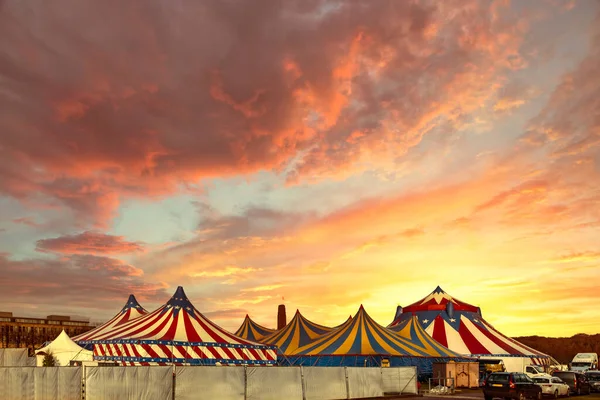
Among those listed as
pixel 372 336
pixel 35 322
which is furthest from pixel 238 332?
pixel 35 322

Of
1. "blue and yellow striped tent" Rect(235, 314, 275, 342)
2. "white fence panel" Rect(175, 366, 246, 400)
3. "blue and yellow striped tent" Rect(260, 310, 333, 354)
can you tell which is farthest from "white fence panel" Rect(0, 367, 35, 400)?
"blue and yellow striped tent" Rect(235, 314, 275, 342)

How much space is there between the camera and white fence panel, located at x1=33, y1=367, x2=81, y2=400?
23.3 meters

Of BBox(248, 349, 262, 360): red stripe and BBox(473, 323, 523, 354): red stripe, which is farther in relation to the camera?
BBox(473, 323, 523, 354): red stripe

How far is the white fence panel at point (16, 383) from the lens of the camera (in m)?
22.6

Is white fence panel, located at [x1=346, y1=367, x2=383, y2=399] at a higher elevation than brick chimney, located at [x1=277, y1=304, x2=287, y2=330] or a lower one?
lower

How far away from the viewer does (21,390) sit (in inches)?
901

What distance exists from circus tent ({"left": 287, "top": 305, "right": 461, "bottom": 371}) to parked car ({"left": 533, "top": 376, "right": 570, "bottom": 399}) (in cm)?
1292

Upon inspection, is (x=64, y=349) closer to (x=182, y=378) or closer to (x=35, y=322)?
(x=182, y=378)

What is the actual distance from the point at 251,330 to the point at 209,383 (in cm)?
4389

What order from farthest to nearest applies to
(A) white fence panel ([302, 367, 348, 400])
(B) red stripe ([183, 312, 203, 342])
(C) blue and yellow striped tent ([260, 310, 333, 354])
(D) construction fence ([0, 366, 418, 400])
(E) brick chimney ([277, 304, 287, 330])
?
(E) brick chimney ([277, 304, 287, 330])
(C) blue and yellow striped tent ([260, 310, 333, 354])
(B) red stripe ([183, 312, 203, 342])
(A) white fence panel ([302, 367, 348, 400])
(D) construction fence ([0, 366, 418, 400])

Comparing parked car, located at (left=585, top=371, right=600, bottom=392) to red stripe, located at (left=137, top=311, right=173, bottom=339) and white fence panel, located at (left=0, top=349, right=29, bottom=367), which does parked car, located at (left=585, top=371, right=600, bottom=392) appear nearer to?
red stripe, located at (left=137, top=311, right=173, bottom=339)

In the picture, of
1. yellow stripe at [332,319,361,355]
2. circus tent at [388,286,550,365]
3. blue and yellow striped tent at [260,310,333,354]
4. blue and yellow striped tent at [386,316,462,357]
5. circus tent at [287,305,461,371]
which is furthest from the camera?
blue and yellow striped tent at [260,310,333,354]

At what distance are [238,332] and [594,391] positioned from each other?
1549 inches

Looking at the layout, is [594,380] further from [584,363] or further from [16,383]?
[16,383]
